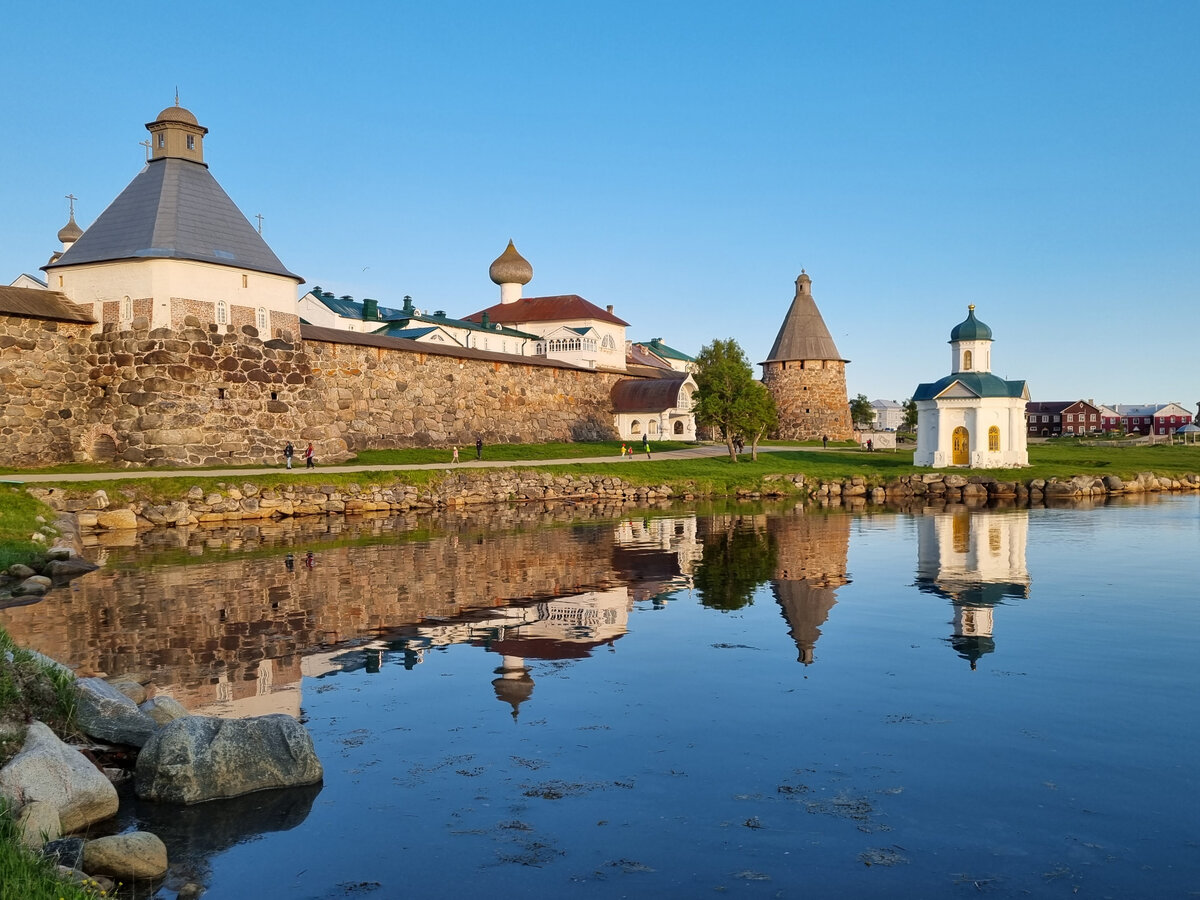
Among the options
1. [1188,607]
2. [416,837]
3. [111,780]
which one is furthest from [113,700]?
[1188,607]

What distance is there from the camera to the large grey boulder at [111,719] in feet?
24.7

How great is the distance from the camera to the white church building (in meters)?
44.2

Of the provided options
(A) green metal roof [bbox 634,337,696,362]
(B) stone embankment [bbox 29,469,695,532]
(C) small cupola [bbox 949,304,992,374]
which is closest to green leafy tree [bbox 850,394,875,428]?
(A) green metal roof [bbox 634,337,696,362]

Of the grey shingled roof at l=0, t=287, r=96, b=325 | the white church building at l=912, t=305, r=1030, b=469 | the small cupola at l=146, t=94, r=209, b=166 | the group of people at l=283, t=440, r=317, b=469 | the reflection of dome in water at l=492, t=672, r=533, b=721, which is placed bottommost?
the reflection of dome in water at l=492, t=672, r=533, b=721

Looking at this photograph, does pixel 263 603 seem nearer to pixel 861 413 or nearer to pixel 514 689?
pixel 514 689

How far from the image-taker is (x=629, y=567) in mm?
18406

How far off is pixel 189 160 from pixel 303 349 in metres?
7.45

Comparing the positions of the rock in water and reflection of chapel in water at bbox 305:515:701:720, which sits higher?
the rock in water

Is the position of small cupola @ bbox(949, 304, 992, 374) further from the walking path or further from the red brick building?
the red brick building

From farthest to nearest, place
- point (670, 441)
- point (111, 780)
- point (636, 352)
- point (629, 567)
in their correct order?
point (636, 352)
point (670, 441)
point (629, 567)
point (111, 780)

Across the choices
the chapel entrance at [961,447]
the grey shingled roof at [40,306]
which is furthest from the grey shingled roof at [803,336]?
the grey shingled roof at [40,306]

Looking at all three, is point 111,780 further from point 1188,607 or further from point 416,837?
point 1188,607

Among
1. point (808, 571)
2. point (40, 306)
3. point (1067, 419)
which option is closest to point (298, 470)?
point (40, 306)

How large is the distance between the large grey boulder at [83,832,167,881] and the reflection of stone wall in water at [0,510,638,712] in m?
3.47
